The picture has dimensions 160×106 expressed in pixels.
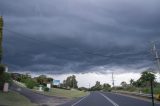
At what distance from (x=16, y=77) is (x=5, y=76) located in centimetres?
8146


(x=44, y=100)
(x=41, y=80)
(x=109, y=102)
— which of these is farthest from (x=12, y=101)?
(x=41, y=80)

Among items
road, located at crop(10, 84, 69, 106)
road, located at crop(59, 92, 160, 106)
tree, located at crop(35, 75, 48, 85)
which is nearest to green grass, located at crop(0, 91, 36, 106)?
road, located at crop(10, 84, 69, 106)

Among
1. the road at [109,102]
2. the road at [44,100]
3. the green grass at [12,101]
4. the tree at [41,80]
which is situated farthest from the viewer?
the tree at [41,80]

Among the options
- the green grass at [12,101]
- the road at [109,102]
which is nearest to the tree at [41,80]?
the road at [109,102]

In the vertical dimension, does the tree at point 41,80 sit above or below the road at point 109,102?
above

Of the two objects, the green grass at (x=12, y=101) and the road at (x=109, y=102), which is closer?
the road at (x=109, y=102)

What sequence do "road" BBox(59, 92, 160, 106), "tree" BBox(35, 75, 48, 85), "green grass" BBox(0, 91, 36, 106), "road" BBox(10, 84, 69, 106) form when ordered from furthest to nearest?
1. "tree" BBox(35, 75, 48, 85)
2. "road" BBox(10, 84, 69, 106)
3. "green grass" BBox(0, 91, 36, 106)
4. "road" BBox(59, 92, 160, 106)

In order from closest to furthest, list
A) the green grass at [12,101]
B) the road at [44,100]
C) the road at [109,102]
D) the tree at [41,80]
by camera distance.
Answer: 1. the road at [109,102]
2. the green grass at [12,101]
3. the road at [44,100]
4. the tree at [41,80]

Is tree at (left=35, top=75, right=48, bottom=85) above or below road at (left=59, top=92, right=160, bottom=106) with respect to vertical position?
above

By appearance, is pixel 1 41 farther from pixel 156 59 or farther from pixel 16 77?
pixel 16 77

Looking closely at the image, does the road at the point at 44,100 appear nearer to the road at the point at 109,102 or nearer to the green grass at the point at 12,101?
the green grass at the point at 12,101

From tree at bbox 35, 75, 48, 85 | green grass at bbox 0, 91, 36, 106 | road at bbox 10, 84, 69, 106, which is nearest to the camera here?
green grass at bbox 0, 91, 36, 106

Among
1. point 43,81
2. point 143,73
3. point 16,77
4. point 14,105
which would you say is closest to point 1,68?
point 14,105

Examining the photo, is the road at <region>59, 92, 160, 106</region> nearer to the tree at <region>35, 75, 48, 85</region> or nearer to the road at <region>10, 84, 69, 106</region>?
the road at <region>10, 84, 69, 106</region>
